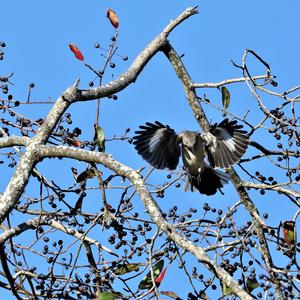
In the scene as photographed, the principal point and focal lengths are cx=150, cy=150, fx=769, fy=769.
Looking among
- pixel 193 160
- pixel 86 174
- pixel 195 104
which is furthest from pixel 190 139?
pixel 86 174

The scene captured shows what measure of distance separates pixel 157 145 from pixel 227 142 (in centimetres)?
83

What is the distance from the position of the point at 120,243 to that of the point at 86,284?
1.33 feet

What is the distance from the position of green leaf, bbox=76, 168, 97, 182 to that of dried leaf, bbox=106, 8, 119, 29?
1.50 m

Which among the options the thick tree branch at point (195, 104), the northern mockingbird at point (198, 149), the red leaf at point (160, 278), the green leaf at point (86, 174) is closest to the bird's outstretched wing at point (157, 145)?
the northern mockingbird at point (198, 149)

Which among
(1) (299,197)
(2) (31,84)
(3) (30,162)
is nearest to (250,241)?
(1) (299,197)

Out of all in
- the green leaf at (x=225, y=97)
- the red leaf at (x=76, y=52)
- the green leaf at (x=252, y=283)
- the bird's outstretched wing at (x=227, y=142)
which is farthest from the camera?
the bird's outstretched wing at (x=227, y=142)

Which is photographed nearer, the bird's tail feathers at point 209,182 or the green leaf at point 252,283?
the green leaf at point 252,283

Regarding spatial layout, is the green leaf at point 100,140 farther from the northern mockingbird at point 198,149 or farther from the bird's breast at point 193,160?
the bird's breast at point 193,160

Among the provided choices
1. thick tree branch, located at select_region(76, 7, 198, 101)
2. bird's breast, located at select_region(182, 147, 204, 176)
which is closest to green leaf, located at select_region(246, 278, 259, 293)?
thick tree branch, located at select_region(76, 7, 198, 101)

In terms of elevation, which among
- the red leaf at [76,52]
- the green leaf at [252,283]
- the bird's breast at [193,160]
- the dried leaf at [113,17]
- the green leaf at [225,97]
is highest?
the dried leaf at [113,17]

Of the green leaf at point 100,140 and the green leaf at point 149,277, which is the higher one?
the green leaf at point 100,140

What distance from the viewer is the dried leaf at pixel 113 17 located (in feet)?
20.5

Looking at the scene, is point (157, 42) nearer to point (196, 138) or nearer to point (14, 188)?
point (196, 138)

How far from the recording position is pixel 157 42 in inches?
264
